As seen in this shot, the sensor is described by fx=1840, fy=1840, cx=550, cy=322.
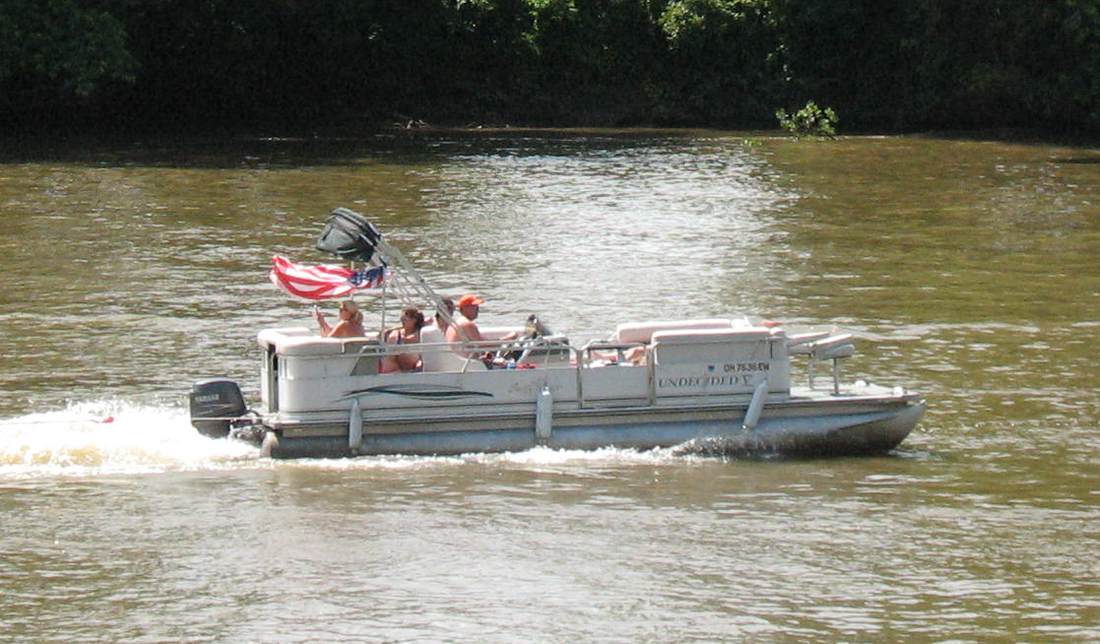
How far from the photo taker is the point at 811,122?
165 ft

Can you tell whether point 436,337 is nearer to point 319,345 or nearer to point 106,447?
point 319,345

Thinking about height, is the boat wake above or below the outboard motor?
below

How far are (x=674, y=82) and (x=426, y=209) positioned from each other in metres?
22.0

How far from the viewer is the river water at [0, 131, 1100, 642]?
13.1 meters

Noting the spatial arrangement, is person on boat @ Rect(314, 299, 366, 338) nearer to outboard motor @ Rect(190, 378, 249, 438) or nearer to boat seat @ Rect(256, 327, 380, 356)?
boat seat @ Rect(256, 327, 380, 356)

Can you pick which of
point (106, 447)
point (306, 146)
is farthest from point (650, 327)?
point (306, 146)

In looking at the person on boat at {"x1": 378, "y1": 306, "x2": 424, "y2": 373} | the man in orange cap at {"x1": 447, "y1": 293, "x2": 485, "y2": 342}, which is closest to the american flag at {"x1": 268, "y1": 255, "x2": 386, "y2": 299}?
the person on boat at {"x1": 378, "y1": 306, "x2": 424, "y2": 373}

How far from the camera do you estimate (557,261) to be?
2870 centimetres

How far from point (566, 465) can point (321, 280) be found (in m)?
2.89

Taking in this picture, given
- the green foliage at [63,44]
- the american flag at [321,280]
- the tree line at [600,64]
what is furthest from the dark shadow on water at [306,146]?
the american flag at [321,280]

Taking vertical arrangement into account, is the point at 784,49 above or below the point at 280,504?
above

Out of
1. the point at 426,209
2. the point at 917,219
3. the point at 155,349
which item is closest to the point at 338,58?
the point at 426,209

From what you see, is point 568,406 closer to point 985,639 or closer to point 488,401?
point 488,401

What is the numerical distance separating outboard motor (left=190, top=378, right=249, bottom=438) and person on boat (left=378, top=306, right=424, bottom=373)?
142 centimetres
